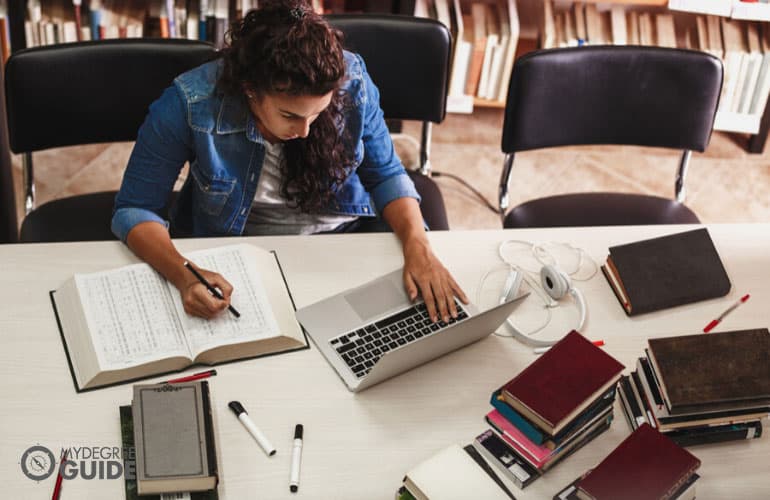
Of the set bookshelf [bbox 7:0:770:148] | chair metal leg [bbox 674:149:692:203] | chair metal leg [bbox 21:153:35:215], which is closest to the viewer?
chair metal leg [bbox 21:153:35:215]

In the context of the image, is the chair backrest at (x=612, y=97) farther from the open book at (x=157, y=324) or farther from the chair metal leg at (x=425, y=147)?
the open book at (x=157, y=324)

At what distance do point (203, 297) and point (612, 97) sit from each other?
3.96 feet

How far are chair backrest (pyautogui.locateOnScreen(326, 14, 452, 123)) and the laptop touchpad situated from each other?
71 centimetres

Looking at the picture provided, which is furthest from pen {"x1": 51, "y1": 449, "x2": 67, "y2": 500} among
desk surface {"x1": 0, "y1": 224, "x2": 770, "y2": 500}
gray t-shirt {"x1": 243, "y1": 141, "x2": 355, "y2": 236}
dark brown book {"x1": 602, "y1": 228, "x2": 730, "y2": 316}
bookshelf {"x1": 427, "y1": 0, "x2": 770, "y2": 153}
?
bookshelf {"x1": 427, "y1": 0, "x2": 770, "y2": 153}

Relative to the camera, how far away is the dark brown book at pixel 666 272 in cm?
178

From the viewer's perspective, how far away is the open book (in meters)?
1.55

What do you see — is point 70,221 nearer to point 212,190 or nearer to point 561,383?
point 212,190

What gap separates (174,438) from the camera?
1.42 meters

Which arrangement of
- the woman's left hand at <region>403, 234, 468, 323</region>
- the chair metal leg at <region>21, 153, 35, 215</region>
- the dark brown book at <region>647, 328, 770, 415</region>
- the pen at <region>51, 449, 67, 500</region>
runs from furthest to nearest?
the chair metal leg at <region>21, 153, 35, 215</region> < the woman's left hand at <region>403, 234, 468, 323</region> < the dark brown book at <region>647, 328, 770, 415</region> < the pen at <region>51, 449, 67, 500</region>

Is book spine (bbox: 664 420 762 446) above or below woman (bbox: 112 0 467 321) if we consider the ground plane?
below

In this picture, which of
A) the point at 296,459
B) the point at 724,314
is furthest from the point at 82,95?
the point at 724,314

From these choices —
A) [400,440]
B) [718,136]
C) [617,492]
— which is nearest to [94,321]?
[400,440]

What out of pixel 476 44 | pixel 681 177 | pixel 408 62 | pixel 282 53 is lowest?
pixel 681 177

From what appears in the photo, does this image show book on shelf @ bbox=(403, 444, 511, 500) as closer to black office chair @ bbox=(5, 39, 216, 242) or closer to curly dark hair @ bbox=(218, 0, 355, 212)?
curly dark hair @ bbox=(218, 0, 355, 212)
